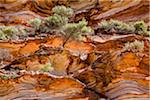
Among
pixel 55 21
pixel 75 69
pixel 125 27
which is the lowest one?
pixel 75 69

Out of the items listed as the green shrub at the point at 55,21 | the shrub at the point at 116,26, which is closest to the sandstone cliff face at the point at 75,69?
the shrub at the point at 116,26

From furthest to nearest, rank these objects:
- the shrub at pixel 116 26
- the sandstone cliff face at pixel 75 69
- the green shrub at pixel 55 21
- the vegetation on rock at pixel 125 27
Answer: the shrub at pixel 116 26 → the vegetation on rock at pixel 125 27 → the green shrub at pixel 55 21 → the sandstone cliff face at pixel 75 69

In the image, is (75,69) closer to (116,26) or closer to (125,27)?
(125,27)

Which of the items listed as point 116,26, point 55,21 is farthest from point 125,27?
point 55,21

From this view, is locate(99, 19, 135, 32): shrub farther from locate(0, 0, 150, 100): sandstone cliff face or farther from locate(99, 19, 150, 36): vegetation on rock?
locate(0, 0, 150, 100): sandstone cliff face

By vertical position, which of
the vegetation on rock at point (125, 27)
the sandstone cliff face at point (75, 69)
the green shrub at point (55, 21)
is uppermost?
the green shrub at point (55, 21)

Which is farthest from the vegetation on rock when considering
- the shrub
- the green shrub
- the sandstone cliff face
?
the green shrub

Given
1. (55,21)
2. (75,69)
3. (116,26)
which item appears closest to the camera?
(75,69)

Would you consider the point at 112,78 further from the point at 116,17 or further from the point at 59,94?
the point at 116,17

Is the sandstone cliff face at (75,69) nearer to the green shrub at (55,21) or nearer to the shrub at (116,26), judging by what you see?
the shrub at (116,26)
